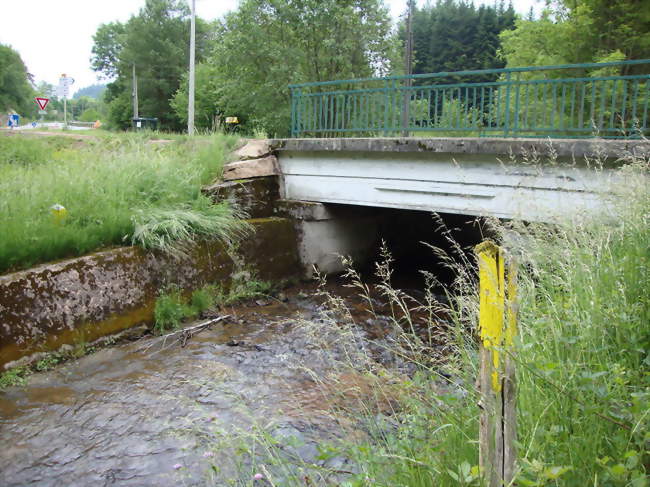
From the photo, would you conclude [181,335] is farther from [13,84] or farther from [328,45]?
[13,84]

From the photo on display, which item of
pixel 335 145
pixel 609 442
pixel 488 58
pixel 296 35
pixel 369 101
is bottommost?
pixel 609 442

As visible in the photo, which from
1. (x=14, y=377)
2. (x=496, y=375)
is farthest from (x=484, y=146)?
(x=14, y=377)

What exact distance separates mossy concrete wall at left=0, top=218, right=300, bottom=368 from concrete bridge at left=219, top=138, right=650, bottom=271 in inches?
81.1

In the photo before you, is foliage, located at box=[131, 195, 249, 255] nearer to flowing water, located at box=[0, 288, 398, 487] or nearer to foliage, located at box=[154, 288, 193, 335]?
foliage, located at box=[154, 288, 193, 335]

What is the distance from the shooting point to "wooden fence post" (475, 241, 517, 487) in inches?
64.9

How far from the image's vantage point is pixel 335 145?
862 centimetres

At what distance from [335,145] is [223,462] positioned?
604cm

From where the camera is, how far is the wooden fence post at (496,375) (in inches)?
64.9

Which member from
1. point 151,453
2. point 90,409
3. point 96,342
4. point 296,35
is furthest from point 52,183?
point 296,35

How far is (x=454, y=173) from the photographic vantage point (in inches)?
294

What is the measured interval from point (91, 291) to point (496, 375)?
5.16 meters

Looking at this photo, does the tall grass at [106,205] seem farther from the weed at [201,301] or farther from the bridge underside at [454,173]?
the bridge underside at [454,173]

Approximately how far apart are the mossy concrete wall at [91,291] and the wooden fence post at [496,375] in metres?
4.83

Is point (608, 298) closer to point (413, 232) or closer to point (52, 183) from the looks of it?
point (52, 183)
